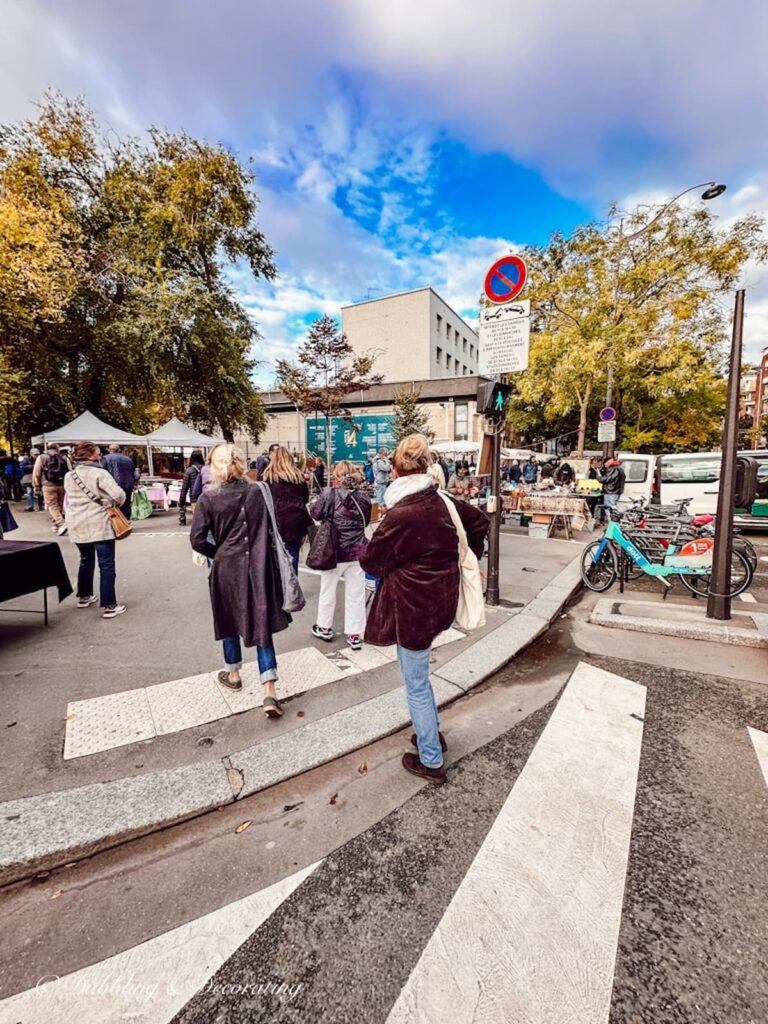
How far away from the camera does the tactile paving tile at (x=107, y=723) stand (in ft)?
9.51

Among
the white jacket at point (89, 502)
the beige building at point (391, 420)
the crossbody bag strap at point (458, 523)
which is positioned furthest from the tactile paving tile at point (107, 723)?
the beige building at point (391, 420)

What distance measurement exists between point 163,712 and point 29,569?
7.49ft

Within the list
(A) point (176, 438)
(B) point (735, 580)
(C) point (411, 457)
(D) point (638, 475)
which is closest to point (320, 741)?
(C) point (411, 457)

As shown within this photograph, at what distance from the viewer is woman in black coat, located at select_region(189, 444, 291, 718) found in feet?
10.3

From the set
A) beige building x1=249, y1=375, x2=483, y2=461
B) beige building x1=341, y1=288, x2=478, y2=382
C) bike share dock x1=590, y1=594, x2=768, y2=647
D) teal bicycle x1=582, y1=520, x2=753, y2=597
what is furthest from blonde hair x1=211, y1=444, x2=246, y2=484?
beige building x1=341, y1=288, x2=478, y2=382

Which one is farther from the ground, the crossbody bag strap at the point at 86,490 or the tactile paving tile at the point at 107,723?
the crossbody bag strap at the point at 86,490

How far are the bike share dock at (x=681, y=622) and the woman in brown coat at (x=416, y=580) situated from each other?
3.55 metres

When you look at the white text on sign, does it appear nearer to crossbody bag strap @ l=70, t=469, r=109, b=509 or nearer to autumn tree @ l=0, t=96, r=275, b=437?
crossbody bag strap @ l=70, t=469, r=109, b=509

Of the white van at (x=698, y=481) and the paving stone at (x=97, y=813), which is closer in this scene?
the paving stone at (x=97, y=813)

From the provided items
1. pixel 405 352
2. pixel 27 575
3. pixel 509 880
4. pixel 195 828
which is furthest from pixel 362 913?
pixel 405 352

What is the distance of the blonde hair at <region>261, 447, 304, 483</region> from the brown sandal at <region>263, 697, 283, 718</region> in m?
2.10

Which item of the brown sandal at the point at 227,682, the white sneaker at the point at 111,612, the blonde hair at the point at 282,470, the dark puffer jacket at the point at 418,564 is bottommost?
the brown sandal at the point at 227,682

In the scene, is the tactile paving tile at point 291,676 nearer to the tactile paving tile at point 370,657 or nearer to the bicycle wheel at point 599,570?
the tactile paving tile at point 370,657

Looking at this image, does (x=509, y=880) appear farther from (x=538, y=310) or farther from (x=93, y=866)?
(x=538, y=310)
